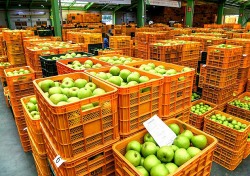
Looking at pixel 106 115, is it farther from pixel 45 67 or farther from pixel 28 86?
pixel 28 86

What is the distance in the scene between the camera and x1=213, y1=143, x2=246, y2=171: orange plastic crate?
347 centimetres

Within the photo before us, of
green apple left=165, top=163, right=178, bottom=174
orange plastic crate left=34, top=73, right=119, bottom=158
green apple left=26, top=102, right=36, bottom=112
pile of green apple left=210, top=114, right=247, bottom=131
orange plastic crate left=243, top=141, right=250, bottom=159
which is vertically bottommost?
orange plastic crate left=243, top=141, right=250, bottom=159

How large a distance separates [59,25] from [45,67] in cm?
671

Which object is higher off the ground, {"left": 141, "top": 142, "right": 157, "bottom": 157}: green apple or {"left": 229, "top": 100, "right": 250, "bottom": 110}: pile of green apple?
{"left": 141, "top": 142, "right": 157, "bottom": 157}: green apple

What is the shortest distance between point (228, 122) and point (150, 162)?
10.4ft

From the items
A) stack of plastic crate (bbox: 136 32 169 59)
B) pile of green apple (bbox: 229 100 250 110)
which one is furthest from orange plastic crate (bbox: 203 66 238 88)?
stack of plastic crate (bbox: 136 32 169 59)

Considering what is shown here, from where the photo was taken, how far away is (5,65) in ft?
22.3

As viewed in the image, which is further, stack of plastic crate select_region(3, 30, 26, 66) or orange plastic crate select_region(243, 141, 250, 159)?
stack of plastic crate select_region(3, 30, 26, 66)

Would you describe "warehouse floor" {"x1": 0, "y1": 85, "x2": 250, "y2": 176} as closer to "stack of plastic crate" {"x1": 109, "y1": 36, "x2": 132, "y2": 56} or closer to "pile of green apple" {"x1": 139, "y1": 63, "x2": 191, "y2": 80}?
"pile of green apple" {"x1": 139, "y1": 63, "x2": 191, "y2": 80}

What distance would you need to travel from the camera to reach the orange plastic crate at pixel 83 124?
1.43m

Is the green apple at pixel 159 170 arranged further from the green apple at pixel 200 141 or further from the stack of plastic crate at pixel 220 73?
the stack of plastic crate at pixel 220 73

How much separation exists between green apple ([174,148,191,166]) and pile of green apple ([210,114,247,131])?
8.77ft

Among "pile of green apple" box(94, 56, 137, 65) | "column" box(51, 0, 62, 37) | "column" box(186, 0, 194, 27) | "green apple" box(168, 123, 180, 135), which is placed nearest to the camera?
"green apple" box(168, 123, 180, 135)

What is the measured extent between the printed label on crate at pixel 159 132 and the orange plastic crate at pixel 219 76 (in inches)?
129
